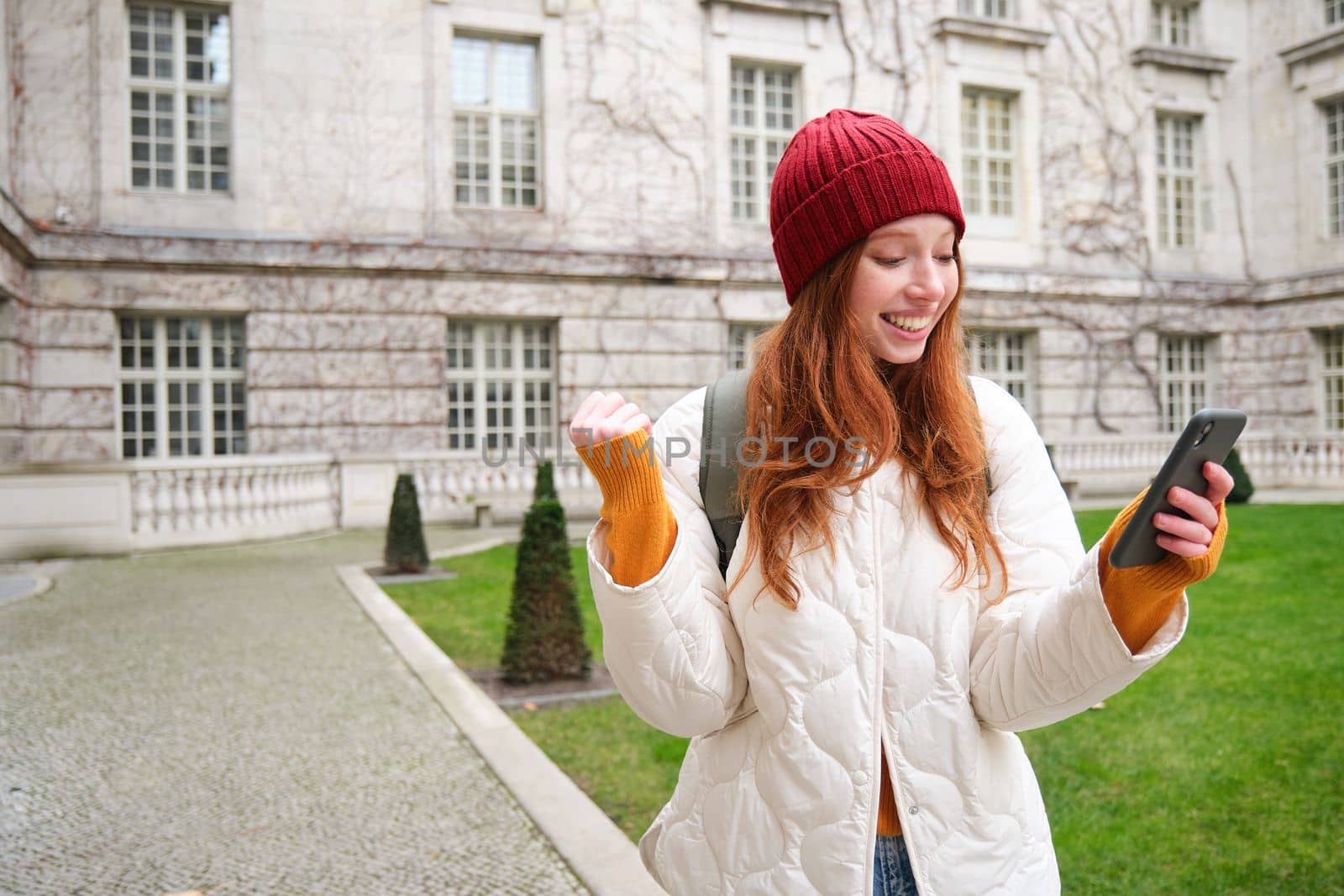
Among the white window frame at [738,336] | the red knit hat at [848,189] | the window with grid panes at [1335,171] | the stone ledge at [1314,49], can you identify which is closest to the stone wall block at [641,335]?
the white window frame at [738,336]

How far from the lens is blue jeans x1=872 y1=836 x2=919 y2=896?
159cm

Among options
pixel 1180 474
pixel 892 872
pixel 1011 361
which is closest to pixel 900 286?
pixel 1180 474

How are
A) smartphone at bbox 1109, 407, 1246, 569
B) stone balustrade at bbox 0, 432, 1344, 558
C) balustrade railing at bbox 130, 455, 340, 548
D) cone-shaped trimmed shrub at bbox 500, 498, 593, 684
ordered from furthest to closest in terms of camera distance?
balustrade railing at bbox 130, 455, 340, 548, stone balustrade at bbox 0, 432, 1344, 558, cone-shaped trimmed shrub at bbox 500, 498, 593, 684, smartphone at bbox 1109, 407, 1246, 569

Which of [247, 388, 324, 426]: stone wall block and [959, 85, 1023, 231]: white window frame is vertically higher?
[959, 85, 1023, 231]: white window frame

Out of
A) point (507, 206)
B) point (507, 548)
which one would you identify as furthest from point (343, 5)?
point (507, 548)

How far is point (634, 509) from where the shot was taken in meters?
1.48

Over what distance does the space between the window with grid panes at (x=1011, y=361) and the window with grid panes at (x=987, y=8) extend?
628cm

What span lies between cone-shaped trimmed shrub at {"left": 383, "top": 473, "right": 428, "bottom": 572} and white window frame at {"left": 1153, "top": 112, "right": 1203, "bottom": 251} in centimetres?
1743

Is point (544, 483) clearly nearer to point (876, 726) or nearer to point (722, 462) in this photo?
point (722, 462)

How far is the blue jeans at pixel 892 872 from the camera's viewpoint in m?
1.59

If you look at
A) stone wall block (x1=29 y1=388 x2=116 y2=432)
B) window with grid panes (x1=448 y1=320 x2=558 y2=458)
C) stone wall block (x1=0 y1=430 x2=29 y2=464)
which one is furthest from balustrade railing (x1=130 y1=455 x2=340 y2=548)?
stone wall block (x1=0 y1=430 x2=29 y2=464)

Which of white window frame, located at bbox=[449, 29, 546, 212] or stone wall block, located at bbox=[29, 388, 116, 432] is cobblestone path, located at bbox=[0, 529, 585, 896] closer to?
stone wall block, located at bbox=[29, 388, 116, 432]

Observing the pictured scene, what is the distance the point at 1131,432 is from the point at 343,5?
16401 mm

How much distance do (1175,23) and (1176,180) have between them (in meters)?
3.30
